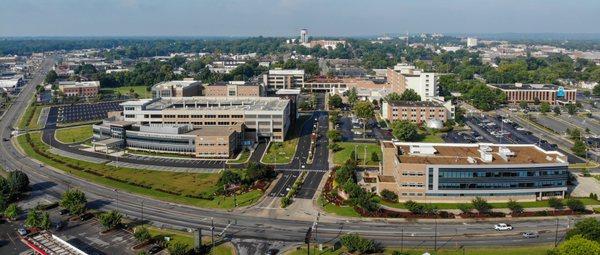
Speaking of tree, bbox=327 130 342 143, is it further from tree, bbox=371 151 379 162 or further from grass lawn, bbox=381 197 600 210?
grass lawn, bbox=381 197 600 210

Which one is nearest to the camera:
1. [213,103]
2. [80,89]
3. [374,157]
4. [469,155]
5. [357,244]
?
[357,244]

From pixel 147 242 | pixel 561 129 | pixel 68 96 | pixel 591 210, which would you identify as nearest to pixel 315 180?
pixel 147 242

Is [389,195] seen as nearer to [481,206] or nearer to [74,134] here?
[481,206]

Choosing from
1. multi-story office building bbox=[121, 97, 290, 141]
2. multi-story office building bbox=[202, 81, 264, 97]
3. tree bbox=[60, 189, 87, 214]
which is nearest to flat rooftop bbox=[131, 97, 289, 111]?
multi-story office building bbox=[121, 97, 290, 141]

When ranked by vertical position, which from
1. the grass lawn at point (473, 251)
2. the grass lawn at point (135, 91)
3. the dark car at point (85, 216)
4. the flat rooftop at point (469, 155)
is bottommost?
the grass lawn at point (473, 251)

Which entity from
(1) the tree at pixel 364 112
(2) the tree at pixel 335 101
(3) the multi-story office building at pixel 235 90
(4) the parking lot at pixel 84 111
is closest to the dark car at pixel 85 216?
(1) the tree at pixel 364 112

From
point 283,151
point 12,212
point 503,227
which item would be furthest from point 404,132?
point 12,212

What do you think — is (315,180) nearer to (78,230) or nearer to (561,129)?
(78,230)

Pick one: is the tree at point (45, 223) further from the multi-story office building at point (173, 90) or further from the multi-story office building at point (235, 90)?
the multi-story office building at point (235, 90)
